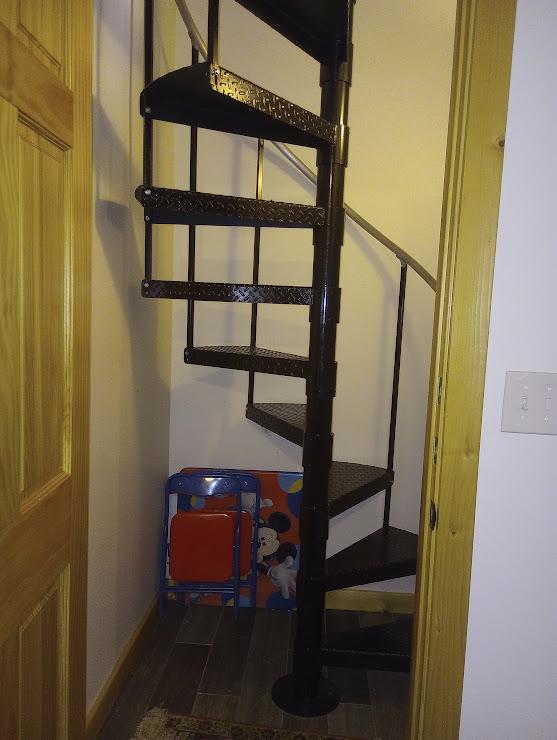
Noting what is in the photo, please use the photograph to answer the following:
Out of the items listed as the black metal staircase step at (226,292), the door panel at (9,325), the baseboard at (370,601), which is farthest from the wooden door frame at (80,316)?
the baseboard at (370,601)

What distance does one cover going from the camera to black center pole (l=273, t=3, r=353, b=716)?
69.1 inches

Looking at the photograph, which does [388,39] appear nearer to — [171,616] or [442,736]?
[442,736]

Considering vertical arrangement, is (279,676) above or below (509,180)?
below

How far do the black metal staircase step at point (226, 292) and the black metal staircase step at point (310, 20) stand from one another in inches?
29.7

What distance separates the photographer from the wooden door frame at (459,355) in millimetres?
995

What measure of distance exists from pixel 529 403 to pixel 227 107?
1.13 meters

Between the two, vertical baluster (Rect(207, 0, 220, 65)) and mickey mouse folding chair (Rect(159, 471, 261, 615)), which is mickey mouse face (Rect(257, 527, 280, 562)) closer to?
mickey mouse folding chair (Rect(159, 471, 261, 615))

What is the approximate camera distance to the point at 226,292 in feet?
5.76

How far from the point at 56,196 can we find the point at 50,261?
0.45ft

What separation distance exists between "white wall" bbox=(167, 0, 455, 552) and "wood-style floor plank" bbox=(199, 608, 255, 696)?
60cm

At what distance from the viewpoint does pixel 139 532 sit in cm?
223

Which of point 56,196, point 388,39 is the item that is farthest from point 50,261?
point 388,39

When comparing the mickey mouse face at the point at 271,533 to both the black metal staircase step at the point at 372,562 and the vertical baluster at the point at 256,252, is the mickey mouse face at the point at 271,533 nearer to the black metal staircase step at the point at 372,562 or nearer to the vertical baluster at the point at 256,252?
the black metal staircase step at the point at 372,562

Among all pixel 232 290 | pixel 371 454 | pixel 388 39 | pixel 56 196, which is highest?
pixel 388 39
